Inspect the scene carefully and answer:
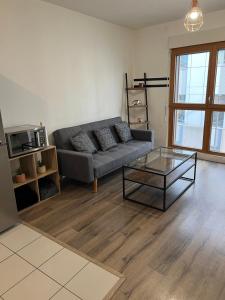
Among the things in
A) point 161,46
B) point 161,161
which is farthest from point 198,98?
point 161,161

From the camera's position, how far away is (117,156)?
3.39m

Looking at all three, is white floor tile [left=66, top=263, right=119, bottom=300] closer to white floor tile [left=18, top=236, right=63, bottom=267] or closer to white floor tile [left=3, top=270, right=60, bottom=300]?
white floor tile [left=3, top=270, right=60, bottom=300]

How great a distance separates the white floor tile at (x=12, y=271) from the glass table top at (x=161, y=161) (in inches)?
62.0

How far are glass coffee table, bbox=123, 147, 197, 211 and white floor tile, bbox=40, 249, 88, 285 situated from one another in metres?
1.13

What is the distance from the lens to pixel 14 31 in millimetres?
2736

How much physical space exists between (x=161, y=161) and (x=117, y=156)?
0.67 meters

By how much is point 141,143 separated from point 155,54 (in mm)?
1842

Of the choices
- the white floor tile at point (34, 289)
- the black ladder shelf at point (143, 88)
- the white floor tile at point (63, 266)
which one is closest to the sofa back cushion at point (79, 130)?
the black ladder shelf at point (143, 88)

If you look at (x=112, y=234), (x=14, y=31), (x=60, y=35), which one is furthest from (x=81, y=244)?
(x=60, y=35)

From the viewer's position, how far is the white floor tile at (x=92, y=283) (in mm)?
1612

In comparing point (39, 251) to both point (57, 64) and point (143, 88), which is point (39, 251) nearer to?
point (57, 64)

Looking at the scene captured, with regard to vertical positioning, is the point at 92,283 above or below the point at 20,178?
below

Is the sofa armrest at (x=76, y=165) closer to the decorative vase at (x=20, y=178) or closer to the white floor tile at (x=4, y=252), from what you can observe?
the decorative vase at (x=20, y=178)

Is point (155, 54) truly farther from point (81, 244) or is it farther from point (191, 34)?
point (81, 244)
